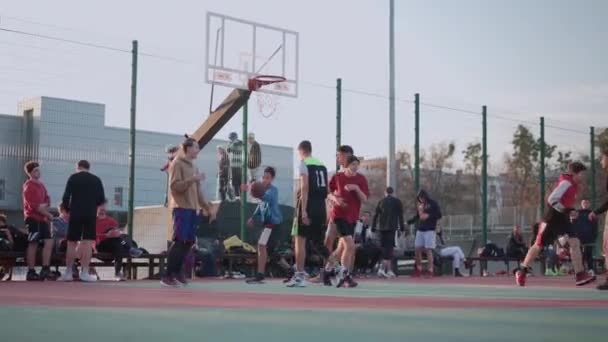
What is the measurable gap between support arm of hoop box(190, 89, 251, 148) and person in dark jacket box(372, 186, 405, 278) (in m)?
3.73

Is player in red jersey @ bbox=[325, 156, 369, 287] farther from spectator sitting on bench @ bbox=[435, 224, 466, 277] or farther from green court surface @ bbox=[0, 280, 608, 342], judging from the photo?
spectator sitting on bench @ bbox=[435, 224, 466, 277]

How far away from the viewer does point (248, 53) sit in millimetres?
18703

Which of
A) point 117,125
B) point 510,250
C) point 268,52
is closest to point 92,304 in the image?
point 117,125

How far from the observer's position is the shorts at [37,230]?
12.7 meters

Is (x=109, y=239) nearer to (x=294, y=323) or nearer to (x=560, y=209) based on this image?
(x=560, y=209)

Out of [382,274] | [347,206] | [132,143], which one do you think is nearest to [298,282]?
[347,206]

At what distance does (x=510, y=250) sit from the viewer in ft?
67.8

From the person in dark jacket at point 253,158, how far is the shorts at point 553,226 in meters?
→ 7.68

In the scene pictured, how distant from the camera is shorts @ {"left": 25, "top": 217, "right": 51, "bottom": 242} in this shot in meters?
12.7

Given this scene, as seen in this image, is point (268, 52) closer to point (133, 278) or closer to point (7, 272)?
point (133, 278)

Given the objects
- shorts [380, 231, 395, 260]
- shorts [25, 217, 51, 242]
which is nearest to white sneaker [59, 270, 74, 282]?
shorts [25, 217, 51, 242]

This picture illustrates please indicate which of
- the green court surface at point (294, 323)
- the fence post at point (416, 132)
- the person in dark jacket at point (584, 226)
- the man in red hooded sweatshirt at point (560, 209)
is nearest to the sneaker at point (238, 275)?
the man in red hooded sweatshirt at point (560, 209)

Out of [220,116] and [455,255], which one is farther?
[455,255]

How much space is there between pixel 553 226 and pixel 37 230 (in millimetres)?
7226
